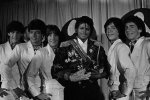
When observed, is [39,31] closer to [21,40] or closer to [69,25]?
[21,40]

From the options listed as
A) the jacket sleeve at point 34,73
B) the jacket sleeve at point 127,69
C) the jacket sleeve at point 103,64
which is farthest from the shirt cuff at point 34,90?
the jacket sleeve at point 127,69

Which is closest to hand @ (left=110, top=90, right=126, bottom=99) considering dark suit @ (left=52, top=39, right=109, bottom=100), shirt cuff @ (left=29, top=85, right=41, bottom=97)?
dark suit @ (left=52, top=39, right=109, bottom=100)

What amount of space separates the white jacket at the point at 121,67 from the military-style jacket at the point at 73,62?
0.16m

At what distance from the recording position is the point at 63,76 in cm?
244

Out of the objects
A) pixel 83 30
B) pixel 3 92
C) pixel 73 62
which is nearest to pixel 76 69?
pixel 73 62

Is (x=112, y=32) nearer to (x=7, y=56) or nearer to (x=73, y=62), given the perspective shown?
(x=73, y=62)

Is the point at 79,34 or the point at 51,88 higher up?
the point at 79,34

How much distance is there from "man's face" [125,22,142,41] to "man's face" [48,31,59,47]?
81cm

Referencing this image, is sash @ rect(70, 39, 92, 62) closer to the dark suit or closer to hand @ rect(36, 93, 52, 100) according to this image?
the dark suit

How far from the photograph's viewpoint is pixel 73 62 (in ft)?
8.21

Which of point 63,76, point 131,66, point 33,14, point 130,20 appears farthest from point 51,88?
point 33,14

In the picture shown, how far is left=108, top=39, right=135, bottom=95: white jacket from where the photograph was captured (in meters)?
2.59

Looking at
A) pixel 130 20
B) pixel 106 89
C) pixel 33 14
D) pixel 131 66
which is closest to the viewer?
pixel 131 66

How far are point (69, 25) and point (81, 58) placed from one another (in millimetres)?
2115
